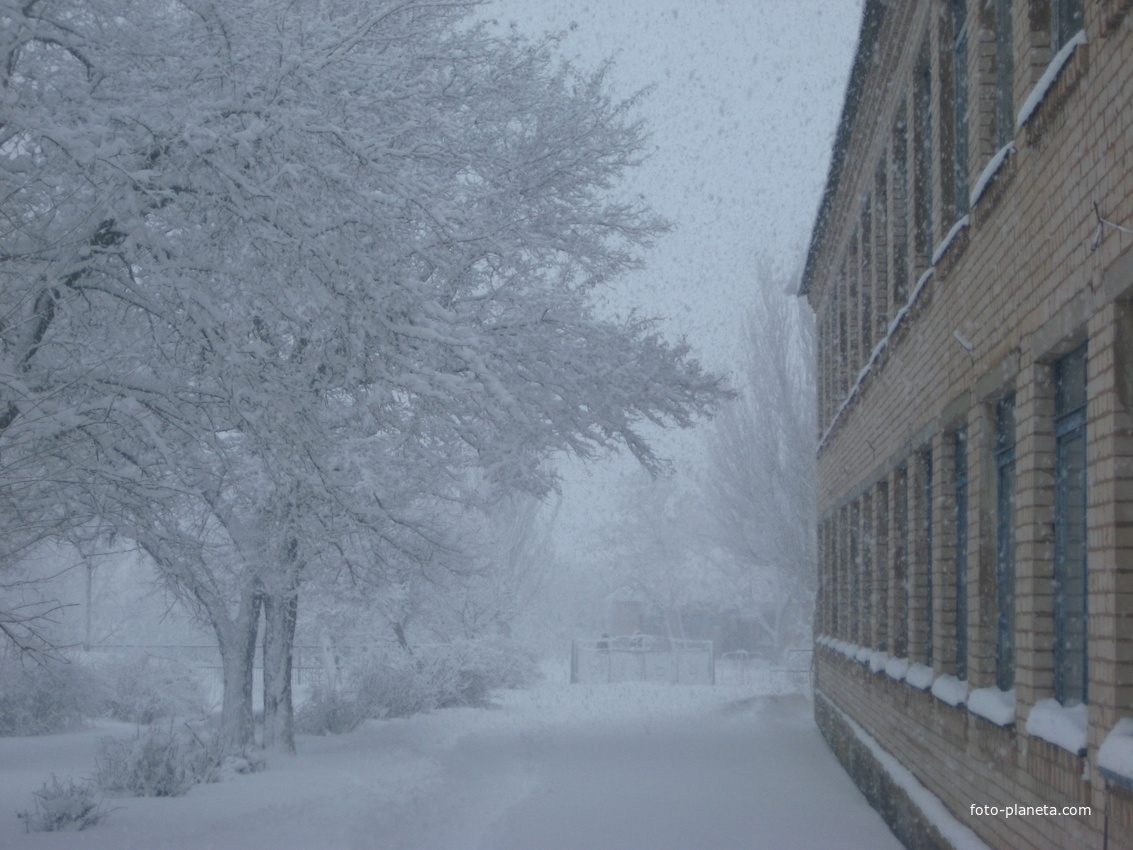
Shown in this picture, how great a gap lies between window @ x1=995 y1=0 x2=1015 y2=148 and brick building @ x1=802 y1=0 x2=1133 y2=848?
0.09 feet

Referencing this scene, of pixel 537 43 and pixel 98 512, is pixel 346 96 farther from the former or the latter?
pixel 537 43

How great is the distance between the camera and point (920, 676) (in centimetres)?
928

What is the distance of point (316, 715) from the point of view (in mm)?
18562

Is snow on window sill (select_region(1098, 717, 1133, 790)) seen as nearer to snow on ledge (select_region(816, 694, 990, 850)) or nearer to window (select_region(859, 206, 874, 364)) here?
snow on ledge (select_region(816, 694, 990, 850))

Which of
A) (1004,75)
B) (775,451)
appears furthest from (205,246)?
(775,451)

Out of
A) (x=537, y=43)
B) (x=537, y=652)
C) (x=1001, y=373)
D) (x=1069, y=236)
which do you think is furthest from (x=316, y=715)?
(x=537, y=652)

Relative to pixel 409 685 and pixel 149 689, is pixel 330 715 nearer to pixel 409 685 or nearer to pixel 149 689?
pixel 409 685

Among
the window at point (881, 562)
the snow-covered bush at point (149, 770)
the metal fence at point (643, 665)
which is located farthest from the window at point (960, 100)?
the metal fence at point (643, 665)

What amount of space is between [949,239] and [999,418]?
1.44 metres

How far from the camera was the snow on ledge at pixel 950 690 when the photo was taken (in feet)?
25.4

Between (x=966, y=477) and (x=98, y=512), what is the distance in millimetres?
6185

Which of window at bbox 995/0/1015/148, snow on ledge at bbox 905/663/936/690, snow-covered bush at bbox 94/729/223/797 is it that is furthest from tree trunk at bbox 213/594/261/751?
window at bbox 995/0/1015/148

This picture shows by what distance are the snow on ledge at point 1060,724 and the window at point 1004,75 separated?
10.8 ft

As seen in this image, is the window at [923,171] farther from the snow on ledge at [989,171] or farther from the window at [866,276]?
the window at [866,276]
